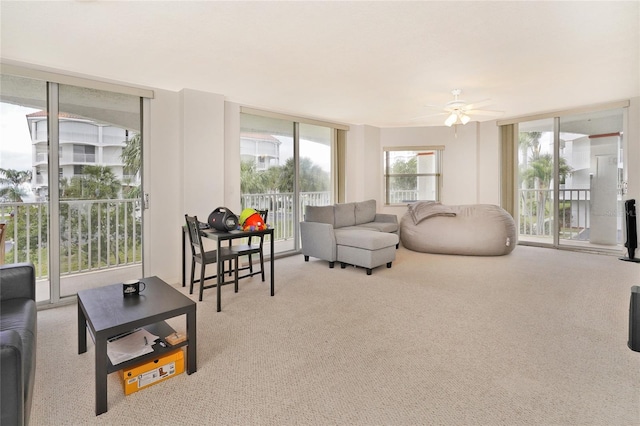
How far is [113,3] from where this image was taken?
2.13 metres

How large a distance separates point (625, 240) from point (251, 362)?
225 inches

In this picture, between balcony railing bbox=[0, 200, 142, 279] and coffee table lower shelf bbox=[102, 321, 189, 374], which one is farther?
balcony railing bbox=[0, 200, 142, 279]

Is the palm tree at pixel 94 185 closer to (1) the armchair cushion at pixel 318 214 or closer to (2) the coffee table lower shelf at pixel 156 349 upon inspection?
(2) the coffee table lower shelf at pixel 156 349

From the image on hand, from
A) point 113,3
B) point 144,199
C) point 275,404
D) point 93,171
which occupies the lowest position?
point 275,404

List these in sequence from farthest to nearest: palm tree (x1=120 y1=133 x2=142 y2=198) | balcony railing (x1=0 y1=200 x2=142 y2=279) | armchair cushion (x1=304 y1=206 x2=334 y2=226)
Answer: armchair cushion (x1=304 y1=206 x2=334 y2=226) → palm tree (x1=120 y1=133 x2=142 y2=198) → balcony railing (x1=0 y1=200 x2=142 y2=279)

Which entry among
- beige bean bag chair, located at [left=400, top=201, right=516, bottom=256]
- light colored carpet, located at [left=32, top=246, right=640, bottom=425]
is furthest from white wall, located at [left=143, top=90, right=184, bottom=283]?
beige bean bag chair, located at [left=400, top=201, right=516, bottom=256]

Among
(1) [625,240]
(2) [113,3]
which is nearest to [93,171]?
(2) [113,3]

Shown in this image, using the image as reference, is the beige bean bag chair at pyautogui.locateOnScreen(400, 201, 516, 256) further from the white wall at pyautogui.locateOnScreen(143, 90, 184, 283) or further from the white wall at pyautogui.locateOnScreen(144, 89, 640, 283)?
the white wall at pyautogui.locateOnScreen(143, 90, 184, 283)

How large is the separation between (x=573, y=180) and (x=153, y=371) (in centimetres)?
666

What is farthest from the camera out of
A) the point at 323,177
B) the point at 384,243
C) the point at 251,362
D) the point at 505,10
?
the point at 323,177

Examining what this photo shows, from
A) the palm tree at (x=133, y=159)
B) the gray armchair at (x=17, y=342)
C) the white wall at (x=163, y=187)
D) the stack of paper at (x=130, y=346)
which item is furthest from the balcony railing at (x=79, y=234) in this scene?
the stack of paper at (x=130, y=346)

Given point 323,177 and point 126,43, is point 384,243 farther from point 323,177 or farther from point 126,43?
point 126,43

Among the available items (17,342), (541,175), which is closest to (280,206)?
(17,342)

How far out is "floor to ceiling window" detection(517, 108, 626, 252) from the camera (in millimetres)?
5281
